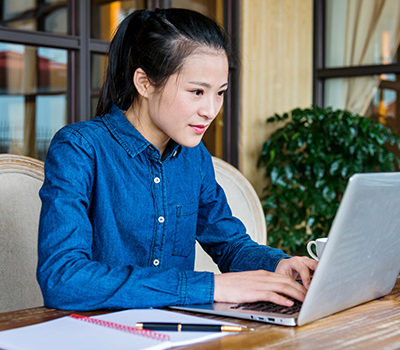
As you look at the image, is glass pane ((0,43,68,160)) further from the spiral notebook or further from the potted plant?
the spiral notebook

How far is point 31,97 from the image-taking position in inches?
104

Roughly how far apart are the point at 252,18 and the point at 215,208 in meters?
2.16

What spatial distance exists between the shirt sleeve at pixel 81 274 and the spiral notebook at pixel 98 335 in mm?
71

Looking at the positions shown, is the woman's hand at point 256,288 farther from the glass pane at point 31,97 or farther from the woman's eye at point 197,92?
the glass pane at point 31,97

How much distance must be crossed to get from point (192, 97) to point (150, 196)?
252mm

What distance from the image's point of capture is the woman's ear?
1435 millimetres

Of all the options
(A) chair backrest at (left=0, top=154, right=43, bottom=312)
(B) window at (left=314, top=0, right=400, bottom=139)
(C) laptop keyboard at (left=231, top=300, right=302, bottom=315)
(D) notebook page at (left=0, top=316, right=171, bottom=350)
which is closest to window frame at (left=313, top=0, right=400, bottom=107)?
(B) window at (left=314, top=0, right=400, bottom=139)

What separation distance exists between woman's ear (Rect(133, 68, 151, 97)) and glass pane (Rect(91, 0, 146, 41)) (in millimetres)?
1518

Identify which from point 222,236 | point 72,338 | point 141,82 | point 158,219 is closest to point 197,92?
point 141,82

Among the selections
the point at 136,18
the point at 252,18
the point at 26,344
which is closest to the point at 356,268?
the point at 26,344

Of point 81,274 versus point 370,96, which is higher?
point 370,96

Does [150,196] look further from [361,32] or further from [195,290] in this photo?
[361,32]

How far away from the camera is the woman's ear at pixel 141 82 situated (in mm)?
1435

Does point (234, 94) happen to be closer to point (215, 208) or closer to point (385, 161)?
point (385, 161)
